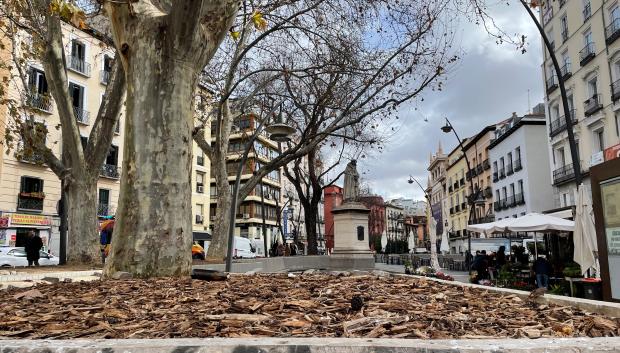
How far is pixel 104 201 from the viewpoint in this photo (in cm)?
3222

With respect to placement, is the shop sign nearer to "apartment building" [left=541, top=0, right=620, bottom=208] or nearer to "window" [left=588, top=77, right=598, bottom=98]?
"apartment building" [left=541, top=0, right=620, bottom=208]

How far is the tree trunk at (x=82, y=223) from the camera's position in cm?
1190

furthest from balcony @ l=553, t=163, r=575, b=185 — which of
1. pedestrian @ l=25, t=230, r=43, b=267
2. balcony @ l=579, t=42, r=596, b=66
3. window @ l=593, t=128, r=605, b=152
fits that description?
pedestrian @ l=25, t=230, r=43, b=267

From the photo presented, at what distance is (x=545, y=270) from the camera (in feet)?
44.0

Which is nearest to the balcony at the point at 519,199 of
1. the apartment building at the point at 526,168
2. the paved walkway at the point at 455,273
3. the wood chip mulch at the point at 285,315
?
the apartment building at the point at 526,168

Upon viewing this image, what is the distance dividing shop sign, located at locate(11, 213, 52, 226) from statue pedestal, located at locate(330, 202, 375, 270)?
59.5 ft

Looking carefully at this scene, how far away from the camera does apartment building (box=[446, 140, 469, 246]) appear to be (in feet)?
195

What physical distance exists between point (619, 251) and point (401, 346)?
8575 mm

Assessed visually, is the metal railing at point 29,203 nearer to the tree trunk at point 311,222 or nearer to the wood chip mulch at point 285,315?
the tree trunk at point 311,222

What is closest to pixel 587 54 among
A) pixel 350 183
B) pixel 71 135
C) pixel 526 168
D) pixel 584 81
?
pixel 584 81

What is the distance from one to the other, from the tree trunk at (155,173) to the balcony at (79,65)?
97.1 feet

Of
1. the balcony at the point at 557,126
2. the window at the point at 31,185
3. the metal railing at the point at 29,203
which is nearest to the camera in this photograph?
the metal railing at the point at 29,203

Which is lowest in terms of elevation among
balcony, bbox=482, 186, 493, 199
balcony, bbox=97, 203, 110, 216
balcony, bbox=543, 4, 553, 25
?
balcony, bbox=97, 203, 110, 216

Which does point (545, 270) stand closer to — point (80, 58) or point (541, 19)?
point (541, 19)
